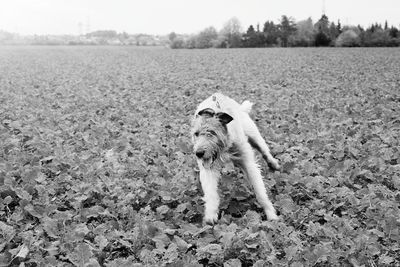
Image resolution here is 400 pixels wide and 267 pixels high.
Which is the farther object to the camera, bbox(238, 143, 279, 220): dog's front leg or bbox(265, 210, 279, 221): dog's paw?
bbox(238, 143, 279, 220): dog's front leg

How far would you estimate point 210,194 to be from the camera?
4.69m

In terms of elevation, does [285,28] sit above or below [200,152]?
above

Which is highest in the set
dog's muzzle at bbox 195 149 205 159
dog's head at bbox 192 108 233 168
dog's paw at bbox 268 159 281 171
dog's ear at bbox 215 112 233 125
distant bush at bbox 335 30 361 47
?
distant bush at bbox 335 30 361 47

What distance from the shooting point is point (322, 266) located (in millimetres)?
3570

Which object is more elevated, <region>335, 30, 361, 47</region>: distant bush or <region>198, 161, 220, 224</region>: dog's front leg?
<region>335, 30, 361, 47</region>: distant bush

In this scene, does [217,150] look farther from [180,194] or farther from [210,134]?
[180,194]

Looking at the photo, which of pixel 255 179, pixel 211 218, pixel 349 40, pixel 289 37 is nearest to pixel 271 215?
pixel 255 179

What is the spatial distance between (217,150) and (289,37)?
2828 inches

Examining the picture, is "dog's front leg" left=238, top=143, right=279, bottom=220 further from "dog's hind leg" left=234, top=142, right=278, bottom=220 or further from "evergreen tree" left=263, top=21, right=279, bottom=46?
"evergreen tree" left=263, top=21, right=279, bottom=46

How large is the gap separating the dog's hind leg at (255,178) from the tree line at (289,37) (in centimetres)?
6544

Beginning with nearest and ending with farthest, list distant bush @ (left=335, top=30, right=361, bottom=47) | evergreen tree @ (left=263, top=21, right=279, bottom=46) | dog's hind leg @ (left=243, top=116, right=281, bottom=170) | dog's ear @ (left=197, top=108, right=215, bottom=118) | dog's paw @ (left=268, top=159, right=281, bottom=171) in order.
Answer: dog's ear @ (left=197, top=108, right=215, bottom=118) < dog's hind leg @ (left=243, top=116, right=281, bottom=170) < dog's paw @ (left=268, top=159, right=281, bottom=171) < distant bush @ (left=335, top=30, right=361, bottom=47) < evergreen tree @ (left=263, top=21, right=279, bottom=46)

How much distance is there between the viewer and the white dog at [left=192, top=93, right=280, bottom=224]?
447cm

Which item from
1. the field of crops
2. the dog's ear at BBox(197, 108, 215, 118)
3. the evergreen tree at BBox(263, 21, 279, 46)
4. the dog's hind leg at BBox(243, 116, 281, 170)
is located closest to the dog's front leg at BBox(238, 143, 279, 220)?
the field of crops

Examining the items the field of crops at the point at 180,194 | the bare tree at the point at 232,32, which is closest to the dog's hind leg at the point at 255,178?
the field of crops at the point at 180,194
